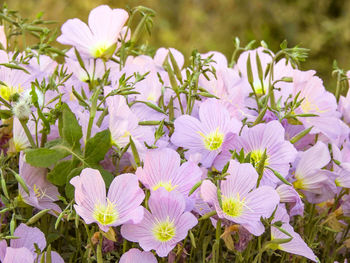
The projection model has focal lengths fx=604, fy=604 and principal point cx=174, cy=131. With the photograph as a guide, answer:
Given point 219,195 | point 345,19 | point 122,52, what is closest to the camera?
point 219,195

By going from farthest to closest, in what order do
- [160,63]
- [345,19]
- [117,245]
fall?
[345,19] < [160,63] < [117,245]

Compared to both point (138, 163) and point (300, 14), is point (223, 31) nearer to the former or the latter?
point (300, 14)

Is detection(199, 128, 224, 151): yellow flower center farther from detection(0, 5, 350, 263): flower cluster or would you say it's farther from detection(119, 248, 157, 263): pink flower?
detection(119, 248, 157, 263): pink flower

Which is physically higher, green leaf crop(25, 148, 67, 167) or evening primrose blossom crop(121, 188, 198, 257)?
green leaf crop(25, 148, 67, 167)

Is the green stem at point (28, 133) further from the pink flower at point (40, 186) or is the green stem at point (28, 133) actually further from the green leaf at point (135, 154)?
the green leaf at point (135, 154)

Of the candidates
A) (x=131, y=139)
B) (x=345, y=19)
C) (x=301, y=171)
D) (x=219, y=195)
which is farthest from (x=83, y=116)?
(x=345, y=19)

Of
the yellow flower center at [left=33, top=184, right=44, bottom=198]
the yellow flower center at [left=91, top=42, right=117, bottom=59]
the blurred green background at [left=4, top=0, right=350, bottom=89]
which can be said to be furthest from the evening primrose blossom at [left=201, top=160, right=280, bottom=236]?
the blurred green background at [left=4, top=0, right=350, bottom=89]

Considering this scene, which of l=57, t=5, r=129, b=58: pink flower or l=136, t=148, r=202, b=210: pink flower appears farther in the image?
l=57, t=5, r=129, b=58: pink flower

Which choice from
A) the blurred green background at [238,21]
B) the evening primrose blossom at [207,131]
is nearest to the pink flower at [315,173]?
the evening primrose blossom at [207,131]
